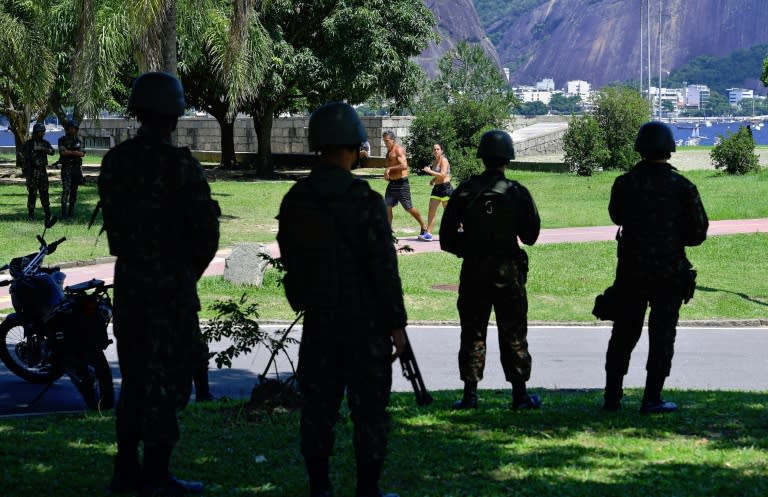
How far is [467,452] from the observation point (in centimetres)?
597

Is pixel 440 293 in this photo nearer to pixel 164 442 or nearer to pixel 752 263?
pixel 752 263

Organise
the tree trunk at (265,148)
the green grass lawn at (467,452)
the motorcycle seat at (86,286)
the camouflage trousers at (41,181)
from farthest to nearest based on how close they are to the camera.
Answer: the tree trunk at (265,148), the camouflage trousers at (41,181), the motorcycle seat at (86,286), the green grass lawn at (467,452)

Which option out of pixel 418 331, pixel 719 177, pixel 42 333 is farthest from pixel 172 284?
pixel 719 177

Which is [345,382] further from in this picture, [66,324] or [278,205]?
[278,205]

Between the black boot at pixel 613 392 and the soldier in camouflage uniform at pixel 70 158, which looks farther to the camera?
the soldier in camouflage uniform at pixel 70 158

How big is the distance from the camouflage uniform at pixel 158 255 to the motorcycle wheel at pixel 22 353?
406cm

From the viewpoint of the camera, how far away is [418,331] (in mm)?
11820

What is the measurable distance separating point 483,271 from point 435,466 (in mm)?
1528

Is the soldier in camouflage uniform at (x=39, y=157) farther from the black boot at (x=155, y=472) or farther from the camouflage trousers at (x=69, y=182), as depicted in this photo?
the black boot at (x=155, y=472)

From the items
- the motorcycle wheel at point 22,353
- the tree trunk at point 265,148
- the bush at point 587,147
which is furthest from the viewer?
the tree trunk at point 265,148

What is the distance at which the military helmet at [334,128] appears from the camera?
4.59m

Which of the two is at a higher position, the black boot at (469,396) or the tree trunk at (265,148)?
the tree trunk at (265,148)

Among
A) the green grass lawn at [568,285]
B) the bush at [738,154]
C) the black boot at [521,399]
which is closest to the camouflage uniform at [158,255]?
the black boot at [521,399]

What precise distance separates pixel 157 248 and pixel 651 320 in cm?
336
